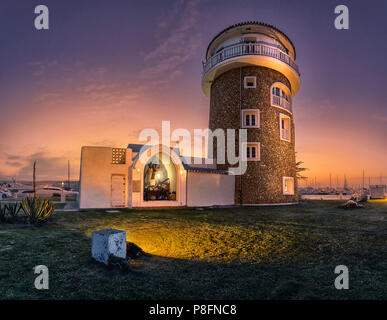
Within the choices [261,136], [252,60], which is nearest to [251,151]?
[261,136]

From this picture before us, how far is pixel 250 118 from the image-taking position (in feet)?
59.9

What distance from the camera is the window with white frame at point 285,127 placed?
1903cm

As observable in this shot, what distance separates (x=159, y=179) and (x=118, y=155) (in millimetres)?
9046

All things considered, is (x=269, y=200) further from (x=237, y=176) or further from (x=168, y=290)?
(x=168, y=290)

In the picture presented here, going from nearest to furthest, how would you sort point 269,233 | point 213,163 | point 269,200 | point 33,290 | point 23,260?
point 33,290, point 23,260, point 269,233, point 269,200, point 213,163

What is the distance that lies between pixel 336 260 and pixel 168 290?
346 centimetres

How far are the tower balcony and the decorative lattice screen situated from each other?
10.3 m

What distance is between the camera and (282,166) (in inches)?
731

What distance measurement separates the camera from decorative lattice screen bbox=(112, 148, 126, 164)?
14615mm

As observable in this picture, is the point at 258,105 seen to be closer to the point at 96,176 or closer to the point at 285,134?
the point at 285,134

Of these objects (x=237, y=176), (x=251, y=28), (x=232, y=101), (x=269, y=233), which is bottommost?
(x=269, y=233)

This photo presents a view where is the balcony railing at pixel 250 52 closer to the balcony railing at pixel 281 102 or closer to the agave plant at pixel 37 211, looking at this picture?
the balcony railing at pixel 281 102
